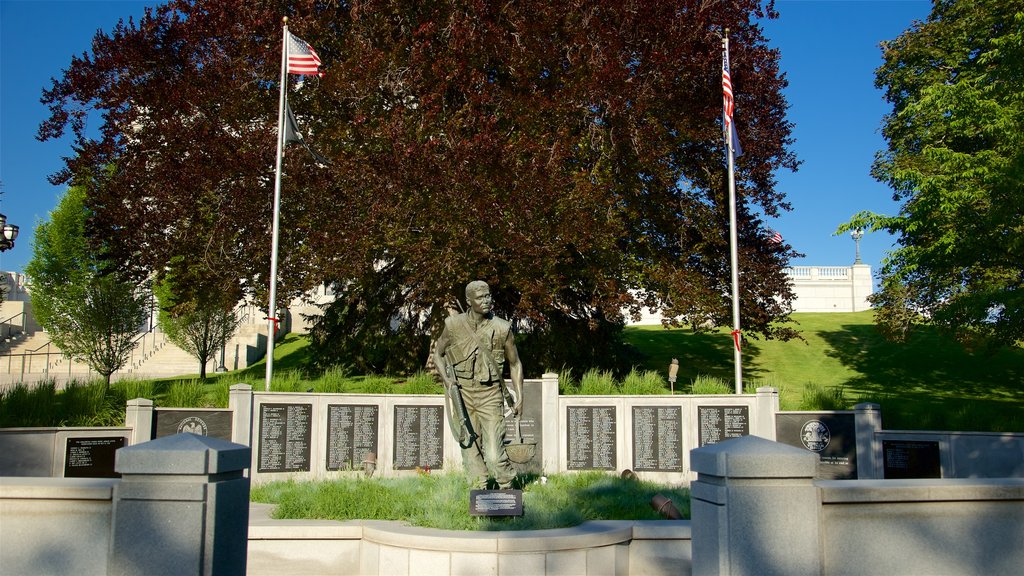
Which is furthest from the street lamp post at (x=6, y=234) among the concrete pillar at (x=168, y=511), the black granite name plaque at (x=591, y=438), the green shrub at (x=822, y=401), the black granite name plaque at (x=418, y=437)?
the green shrub at (x=822, y=401)

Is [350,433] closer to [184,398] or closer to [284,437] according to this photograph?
[284,437]

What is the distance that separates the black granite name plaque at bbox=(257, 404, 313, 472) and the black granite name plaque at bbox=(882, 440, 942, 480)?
11111 millimetres

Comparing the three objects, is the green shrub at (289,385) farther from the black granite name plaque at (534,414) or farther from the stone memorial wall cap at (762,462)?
the stone memorial wall cap at (762,462)

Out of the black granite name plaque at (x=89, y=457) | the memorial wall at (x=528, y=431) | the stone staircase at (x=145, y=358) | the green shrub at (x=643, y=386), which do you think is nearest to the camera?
the black granite name plaque at (x=89, y=457)

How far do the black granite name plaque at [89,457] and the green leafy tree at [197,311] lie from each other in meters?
8.16

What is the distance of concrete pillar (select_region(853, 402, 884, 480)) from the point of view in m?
14.8

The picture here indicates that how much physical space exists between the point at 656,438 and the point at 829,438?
3.34 metres

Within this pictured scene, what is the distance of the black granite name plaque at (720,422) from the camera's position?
15766mm

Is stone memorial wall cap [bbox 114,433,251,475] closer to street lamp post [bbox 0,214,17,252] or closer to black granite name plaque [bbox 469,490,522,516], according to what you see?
black granite name plaque [bbox 469,490,522,516]

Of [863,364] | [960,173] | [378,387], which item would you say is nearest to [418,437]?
[378,387]

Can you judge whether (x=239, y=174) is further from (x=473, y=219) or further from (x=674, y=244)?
(x=674, y=244)

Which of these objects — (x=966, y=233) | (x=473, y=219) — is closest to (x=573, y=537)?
(x=473, y=219)

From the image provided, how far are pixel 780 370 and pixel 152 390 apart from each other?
2485 centimetres

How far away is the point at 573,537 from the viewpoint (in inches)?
345
